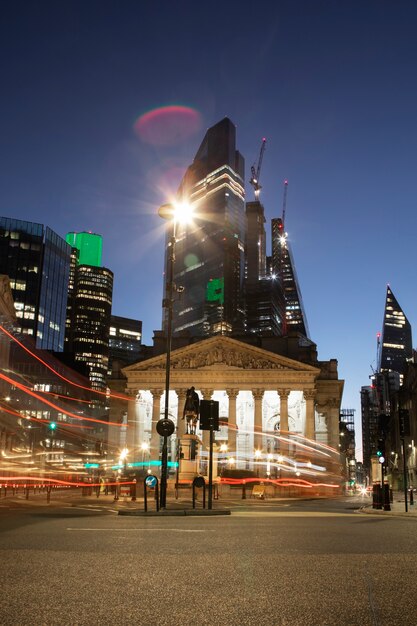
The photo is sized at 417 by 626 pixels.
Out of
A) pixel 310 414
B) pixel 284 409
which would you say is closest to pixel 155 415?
pixel 284 409

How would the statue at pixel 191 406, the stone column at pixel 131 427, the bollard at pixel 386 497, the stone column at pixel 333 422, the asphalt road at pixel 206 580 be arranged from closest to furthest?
1. the asphalt road at pixel 206 580
2. the bollard at pixel 386 497
3. the statue at pixel 191 406
4. the stone column at pixel 131 427
5. the stone column at pixel 333 422

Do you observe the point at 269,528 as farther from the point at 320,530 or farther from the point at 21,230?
the point at 21,230

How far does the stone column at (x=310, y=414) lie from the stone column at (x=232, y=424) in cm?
928

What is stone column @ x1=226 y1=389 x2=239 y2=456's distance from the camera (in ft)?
267

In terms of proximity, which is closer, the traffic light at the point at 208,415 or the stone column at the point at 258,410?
the traffic light at the point at 208,415

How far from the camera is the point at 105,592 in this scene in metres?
6.15

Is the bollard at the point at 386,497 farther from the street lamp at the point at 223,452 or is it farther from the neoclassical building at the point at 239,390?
the neoclassical building at the point at 239,390

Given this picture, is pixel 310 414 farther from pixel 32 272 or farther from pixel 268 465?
pixel 32 272

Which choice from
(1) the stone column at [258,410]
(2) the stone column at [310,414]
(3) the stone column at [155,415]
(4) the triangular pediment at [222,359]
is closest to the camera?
(2) the stone column at [310,414]

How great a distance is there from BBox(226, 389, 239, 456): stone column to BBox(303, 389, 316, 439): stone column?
30.4 ft

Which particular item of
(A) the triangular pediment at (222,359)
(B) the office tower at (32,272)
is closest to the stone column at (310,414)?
(A) the triangular pediment at (222,359)

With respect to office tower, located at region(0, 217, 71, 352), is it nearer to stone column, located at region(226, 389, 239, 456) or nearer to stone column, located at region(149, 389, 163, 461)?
stone column, located at region(149, 389, 163, 461)

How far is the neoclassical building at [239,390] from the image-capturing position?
82.4 m

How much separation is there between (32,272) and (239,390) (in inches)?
2724
